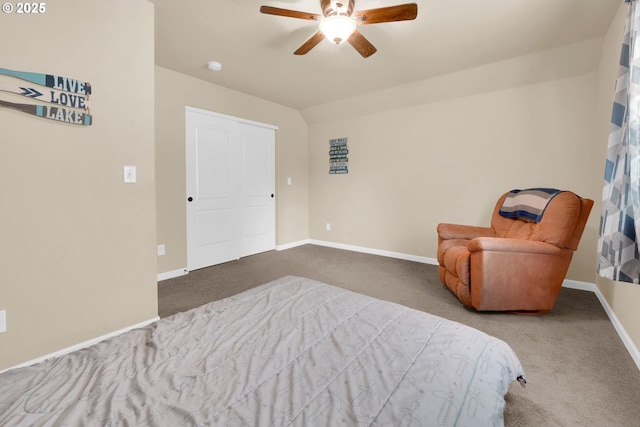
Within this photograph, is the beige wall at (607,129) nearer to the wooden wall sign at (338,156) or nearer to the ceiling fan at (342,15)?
the ceiling fan at (342,15)

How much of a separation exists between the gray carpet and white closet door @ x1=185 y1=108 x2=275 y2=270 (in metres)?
0.33

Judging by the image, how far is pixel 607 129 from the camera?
252 cm

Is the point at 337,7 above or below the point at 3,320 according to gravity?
above

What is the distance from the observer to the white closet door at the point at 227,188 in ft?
12.1

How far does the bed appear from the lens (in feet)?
2.39

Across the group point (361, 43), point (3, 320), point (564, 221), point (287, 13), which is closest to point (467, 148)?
point (564, 221)

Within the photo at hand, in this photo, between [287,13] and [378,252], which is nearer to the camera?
[287,13]

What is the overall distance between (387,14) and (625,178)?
66.6 inches

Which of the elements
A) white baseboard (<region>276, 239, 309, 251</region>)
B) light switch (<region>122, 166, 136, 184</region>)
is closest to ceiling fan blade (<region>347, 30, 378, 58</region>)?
light switch (<region>122, 166, 136, 184</region>)

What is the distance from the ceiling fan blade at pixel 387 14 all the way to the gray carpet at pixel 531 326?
2.32 metres

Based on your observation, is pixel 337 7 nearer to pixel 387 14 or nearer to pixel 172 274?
pixel 387 14

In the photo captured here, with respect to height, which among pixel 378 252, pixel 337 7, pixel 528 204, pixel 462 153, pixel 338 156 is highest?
pixel 337 7

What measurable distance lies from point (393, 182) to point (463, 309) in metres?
2.28

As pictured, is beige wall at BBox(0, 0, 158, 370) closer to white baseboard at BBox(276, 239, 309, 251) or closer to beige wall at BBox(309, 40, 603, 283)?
white baseboard at BBox(276, 239, 309, 251)
